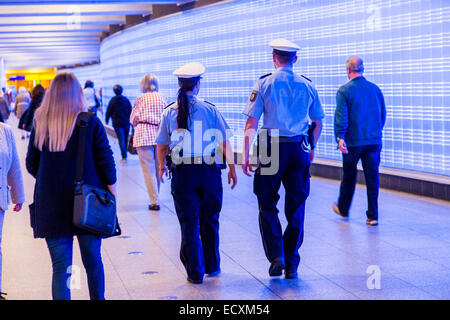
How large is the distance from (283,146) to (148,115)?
11.0 feet

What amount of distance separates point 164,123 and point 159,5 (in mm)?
10661

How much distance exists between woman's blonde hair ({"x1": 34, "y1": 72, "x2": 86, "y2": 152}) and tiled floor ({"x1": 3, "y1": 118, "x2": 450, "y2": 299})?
1402mm

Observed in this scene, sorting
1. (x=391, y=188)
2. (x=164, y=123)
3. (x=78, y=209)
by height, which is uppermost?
(x=164, y=123)

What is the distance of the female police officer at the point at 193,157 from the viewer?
496 centimetres

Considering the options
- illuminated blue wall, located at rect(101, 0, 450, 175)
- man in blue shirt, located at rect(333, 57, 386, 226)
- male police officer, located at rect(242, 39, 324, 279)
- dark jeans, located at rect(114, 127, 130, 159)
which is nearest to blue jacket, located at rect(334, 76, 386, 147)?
man in blue shirt, located at rect(333, 57, 386, 226)

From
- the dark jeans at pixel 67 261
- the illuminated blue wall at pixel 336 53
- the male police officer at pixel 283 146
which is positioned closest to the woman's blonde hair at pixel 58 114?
the dark jeans at pixel 67 261

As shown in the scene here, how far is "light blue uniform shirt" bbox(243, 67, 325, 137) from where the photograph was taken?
4992mm

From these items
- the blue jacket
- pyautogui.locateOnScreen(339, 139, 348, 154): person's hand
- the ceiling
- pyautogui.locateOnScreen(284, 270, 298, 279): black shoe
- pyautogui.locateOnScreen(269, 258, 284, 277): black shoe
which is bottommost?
pyautogui.locateOnScreen(284, 270, 298, 279): black shoe

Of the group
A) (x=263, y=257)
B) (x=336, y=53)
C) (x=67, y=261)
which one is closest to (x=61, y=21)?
(x=336, y=53)

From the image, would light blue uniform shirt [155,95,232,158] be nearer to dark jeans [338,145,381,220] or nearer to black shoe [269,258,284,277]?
black shoe [269,258,284,277]

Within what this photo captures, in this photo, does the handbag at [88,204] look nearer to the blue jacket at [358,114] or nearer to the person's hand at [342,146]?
the person's hand at [342,146]

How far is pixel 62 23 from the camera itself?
1862cm

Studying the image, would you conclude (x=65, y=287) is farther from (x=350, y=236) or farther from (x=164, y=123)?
(x=350, y=236)
